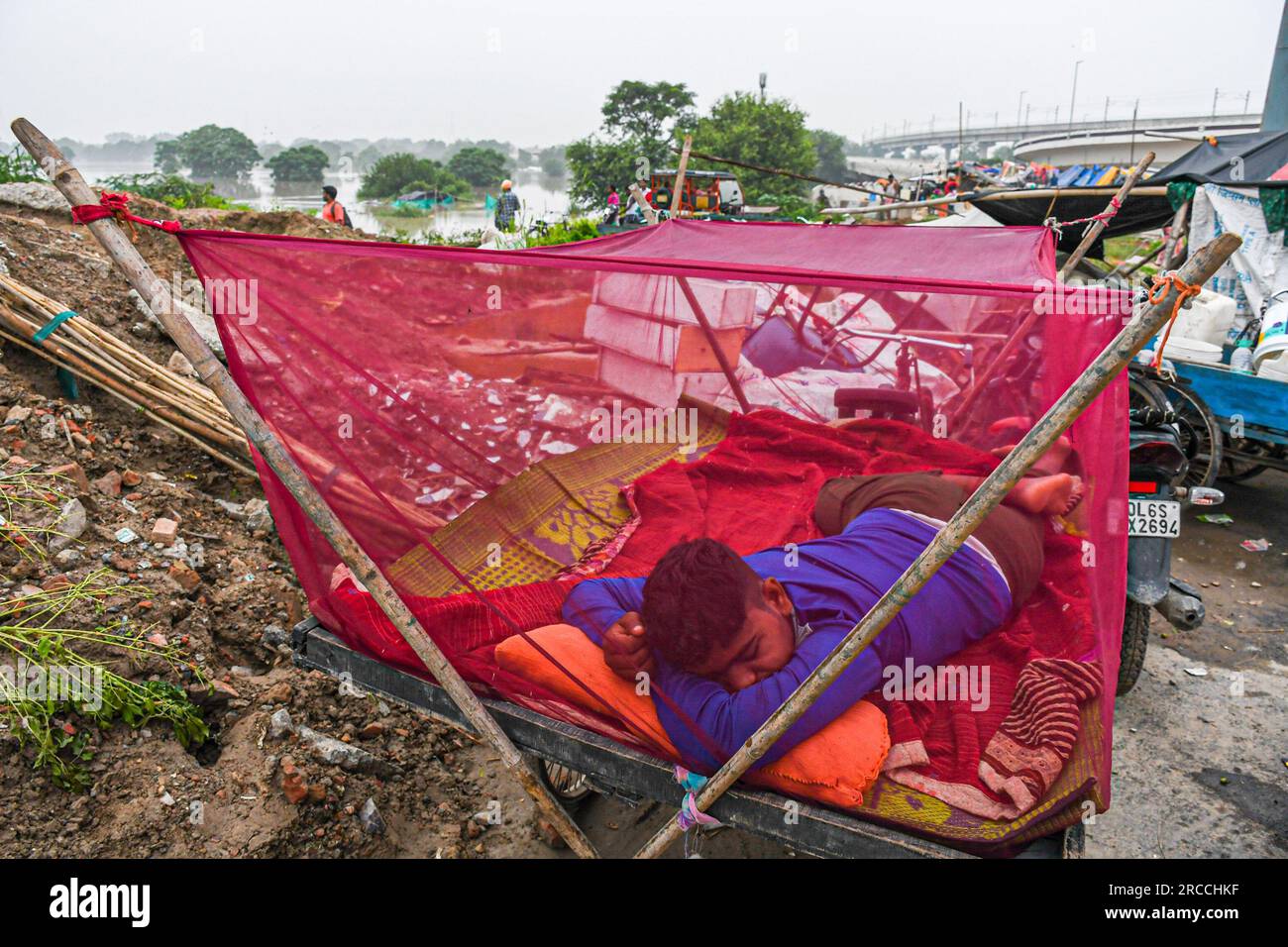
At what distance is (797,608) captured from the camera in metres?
1.96

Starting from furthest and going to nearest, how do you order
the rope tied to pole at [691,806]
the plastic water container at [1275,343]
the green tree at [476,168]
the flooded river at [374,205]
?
the green tree at [476,168]
the flooded river at [374,205]
the plastic water container at [1275,343]
the rope tied to pole at [691,806]

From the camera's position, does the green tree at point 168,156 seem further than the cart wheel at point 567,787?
Yes

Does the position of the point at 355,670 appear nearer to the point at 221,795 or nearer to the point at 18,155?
the point at 221,795

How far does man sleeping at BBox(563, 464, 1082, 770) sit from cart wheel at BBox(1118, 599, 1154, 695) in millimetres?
911

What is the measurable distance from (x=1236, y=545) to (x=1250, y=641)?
117 centimetres

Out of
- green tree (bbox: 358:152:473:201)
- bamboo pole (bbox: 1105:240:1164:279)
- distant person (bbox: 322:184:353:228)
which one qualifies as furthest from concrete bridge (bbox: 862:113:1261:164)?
green tree (bbox: 358:152:473:201)

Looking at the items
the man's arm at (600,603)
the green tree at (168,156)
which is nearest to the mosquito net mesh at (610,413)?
the man's arm at (600,603)

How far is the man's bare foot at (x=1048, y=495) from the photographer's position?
2193 mm

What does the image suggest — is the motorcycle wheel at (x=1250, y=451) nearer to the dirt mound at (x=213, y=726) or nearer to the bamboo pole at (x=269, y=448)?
the dirt mound at (x=213, y=726)

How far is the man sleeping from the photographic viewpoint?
1.71 meters

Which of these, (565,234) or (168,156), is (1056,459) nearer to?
(565,234)

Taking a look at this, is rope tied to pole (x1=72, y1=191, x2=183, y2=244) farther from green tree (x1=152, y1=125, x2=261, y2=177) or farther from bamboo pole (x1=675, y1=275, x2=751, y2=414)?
green tree (x1=152, y1=125, x2=261, y2=177)

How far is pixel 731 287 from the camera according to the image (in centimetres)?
242

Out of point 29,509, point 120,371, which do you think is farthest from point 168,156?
point 29,509
